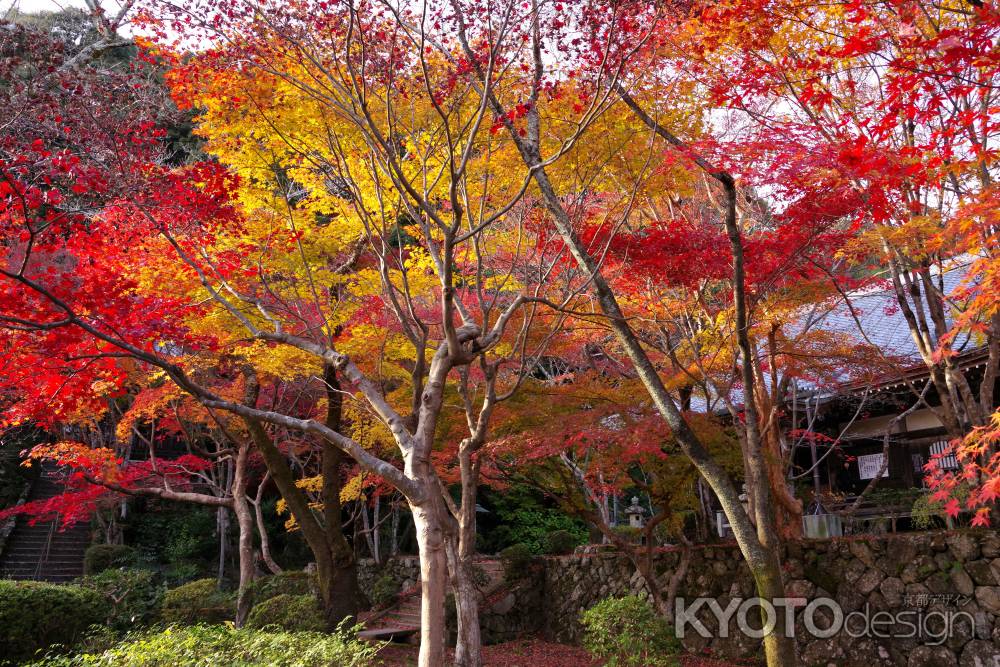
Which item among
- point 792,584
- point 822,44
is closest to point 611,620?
point 792,584

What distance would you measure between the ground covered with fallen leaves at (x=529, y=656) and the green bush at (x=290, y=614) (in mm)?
1244

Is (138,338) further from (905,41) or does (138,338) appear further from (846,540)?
(846,540)

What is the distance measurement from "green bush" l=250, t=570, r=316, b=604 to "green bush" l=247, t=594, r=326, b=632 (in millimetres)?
2325

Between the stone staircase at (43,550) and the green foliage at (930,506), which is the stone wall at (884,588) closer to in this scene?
the green foliage at (930,506)

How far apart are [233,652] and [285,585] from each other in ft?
31.3

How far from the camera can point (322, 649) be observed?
5.85 m

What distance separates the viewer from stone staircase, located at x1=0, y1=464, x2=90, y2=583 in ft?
57.2

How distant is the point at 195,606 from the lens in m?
14.6

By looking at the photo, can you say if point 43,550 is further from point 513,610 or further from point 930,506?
point 930,506

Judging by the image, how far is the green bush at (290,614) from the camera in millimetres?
11031

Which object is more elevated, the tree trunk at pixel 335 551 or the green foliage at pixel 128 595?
the tree trunk at pixel 335 551

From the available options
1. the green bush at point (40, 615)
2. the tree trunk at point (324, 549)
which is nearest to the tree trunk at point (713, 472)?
the tree trunk at point (324, 549)

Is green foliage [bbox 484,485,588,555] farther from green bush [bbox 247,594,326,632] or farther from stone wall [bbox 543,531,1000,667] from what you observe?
green bush [bbox 247,594,326,632]

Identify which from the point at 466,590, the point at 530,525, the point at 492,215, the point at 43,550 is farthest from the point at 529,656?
the point at 43,550
